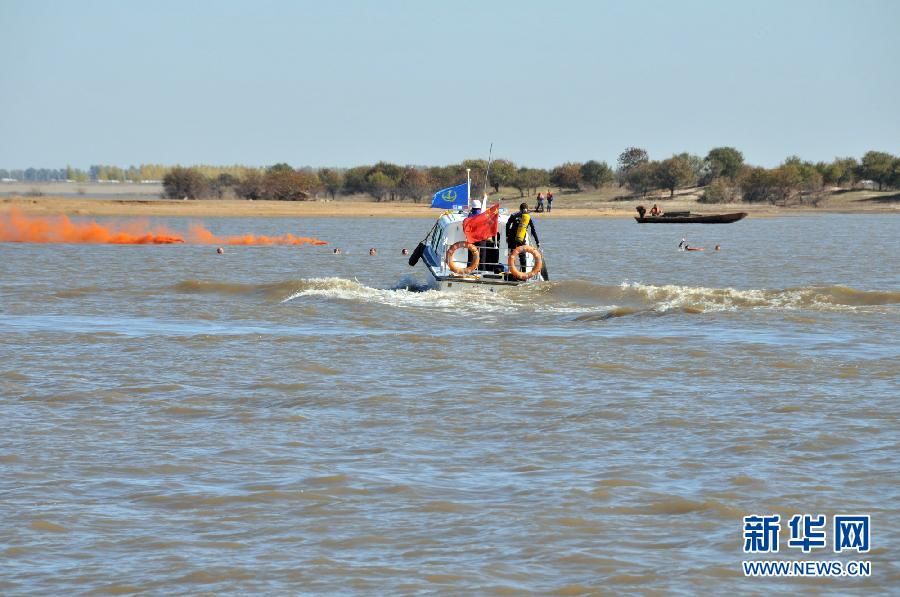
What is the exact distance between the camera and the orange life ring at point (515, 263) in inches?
1085

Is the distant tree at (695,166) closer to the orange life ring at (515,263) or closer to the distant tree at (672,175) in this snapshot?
the distant tree at (672,175)

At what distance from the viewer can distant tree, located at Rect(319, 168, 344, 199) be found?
128m

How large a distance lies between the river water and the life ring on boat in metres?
0.61

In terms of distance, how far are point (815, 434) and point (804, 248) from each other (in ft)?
138

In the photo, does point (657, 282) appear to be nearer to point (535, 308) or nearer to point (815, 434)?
point (535, 308)

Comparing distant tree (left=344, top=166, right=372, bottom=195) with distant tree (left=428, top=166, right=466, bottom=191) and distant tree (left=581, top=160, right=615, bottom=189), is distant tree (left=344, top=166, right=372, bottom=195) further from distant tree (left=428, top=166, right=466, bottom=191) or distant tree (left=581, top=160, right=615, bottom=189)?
distant tree (left=581, top=160, right=615, bottom=189)

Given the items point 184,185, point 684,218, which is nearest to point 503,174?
point 184,185

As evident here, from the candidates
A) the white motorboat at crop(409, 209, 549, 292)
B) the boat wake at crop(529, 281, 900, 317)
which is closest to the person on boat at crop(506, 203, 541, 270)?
the white motorboat at crop(409, 209, 549, 292)

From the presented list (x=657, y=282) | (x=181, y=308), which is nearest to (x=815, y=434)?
(x=181, y=308)

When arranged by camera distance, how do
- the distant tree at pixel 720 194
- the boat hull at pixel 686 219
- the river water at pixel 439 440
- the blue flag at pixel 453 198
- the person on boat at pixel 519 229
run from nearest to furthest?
the river water at pixel 439 440, the person on boat at pixel 519 229, the blue flag at pixel 453 198, the boat hull at pixel 686 219, the distant tree at pixel 720 194

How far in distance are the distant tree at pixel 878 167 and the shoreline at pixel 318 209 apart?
7394 millimetres

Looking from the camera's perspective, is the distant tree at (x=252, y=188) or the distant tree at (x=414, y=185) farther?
the distant tree at (x=414, y=185)

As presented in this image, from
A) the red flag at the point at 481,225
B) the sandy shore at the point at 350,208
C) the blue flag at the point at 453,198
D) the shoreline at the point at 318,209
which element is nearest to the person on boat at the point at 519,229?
the red flag at the point at 481,225

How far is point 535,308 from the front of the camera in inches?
1062
